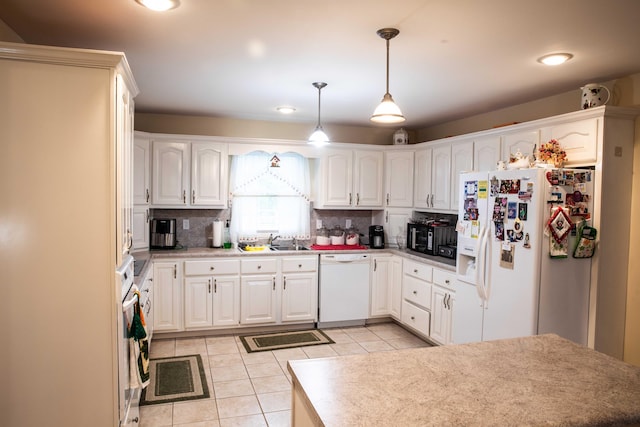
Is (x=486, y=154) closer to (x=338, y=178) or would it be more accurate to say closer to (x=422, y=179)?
(x=422, y=179)

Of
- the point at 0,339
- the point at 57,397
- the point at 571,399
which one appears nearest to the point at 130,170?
the point at 0,339

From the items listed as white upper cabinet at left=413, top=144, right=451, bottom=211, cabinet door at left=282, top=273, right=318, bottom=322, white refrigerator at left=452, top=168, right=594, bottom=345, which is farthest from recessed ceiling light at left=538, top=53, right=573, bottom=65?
cabinet door at left=282, top=273, right=318, bottom=322

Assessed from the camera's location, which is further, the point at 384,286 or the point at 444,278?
the point at 384,286

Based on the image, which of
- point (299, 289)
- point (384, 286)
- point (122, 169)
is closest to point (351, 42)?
point (122, 169)

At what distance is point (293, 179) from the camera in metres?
5.63

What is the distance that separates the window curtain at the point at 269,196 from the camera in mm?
5414

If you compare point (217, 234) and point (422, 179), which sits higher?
point (422, 179)

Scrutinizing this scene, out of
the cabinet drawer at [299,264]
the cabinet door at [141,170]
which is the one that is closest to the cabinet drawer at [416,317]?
the cabinet drawer at [299,264]

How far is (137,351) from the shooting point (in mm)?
2564

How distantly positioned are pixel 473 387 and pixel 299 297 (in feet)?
12.0

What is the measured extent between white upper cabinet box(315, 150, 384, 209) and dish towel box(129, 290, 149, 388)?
126 inches

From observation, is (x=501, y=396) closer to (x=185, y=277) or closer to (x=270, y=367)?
(x=270, y=367)

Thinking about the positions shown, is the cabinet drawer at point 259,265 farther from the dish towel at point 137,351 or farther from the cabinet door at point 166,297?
the dish towel at point 137,351

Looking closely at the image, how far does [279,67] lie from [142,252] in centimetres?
262
